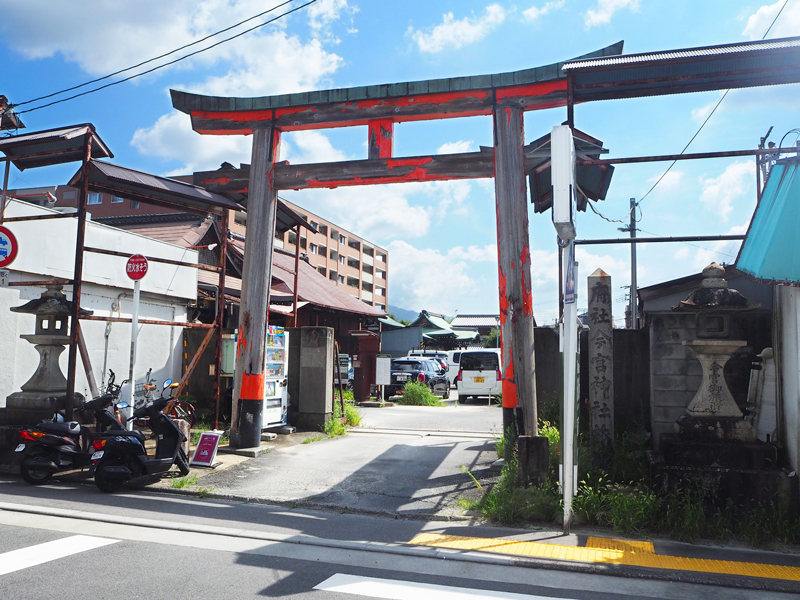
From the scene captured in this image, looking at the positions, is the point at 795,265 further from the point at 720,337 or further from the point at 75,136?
the point at 75,136

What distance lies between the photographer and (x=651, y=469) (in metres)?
6.39

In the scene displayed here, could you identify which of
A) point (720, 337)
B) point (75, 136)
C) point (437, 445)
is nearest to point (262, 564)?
point (720, 337)

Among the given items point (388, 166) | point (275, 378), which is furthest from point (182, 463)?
point (388, 166)

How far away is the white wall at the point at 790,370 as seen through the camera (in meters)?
6.01

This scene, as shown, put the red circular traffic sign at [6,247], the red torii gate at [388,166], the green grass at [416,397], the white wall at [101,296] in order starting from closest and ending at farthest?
the red torii gate at [388,166], the red circular traffic sign at [6,247], the white wall at [101,296], the green grass at [416,397]

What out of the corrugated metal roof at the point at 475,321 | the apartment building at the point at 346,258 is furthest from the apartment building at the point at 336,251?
the corrugated metal roof at the point at 475,321

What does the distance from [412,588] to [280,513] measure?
2678mm

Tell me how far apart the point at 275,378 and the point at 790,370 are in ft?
26.8

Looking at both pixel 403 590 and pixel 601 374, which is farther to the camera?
pixel 601 374

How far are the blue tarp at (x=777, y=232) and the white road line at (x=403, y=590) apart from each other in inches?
155

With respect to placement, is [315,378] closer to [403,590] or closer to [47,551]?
[47,551]

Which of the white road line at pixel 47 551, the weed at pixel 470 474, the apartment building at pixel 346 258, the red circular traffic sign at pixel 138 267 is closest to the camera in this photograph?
the white road line at pixel 47 551

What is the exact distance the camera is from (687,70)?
7445 millimetres

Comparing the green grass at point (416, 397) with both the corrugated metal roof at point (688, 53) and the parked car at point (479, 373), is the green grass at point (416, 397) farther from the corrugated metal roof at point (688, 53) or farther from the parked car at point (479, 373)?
the corrugated metal roof at point (688, 53)
